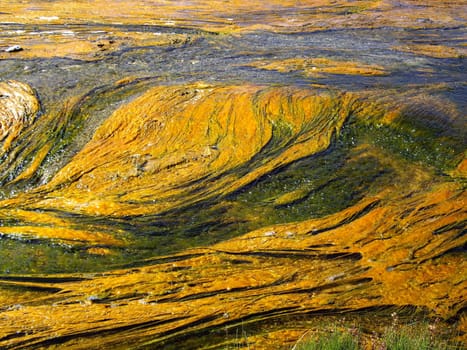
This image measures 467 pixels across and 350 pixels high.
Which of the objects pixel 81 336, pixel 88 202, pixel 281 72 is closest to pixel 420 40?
pixel 281 72

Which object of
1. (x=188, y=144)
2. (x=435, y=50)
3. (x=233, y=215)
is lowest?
(x=233, y=215)

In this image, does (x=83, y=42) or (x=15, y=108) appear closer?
(x=15, y=108)

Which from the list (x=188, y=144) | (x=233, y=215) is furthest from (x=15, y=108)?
(x=233, y=215)

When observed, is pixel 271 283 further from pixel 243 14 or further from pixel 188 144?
pixel 243 14

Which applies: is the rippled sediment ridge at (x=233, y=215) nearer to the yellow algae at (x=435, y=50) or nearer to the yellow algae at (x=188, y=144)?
the yellow algae at (x=188, y=144)

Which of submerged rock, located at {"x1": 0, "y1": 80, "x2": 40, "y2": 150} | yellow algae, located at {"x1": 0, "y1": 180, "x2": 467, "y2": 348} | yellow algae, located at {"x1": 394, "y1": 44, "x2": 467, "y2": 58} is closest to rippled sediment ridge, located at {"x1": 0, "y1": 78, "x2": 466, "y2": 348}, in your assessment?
yellow algae, located at {"x1": 0, "y1": 180, "x2": 467, "y2": 348}

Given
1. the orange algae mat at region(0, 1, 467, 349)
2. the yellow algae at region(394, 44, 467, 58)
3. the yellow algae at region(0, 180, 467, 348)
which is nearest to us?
the yellow algae at region(0, 180, 467, 348)

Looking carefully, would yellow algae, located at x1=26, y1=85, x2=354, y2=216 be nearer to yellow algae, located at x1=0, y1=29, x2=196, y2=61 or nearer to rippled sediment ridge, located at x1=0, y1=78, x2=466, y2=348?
rippled sediment ridge, located at x1=0, y1=78, x2=466, y2=348

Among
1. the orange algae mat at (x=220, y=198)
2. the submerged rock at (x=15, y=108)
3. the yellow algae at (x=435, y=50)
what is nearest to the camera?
the orange algae mat at (x=220, y=198)

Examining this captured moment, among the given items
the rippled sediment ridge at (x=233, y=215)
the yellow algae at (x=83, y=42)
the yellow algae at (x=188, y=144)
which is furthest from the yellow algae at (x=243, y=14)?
the rippled sediment ridge at (x=233, y=215)
